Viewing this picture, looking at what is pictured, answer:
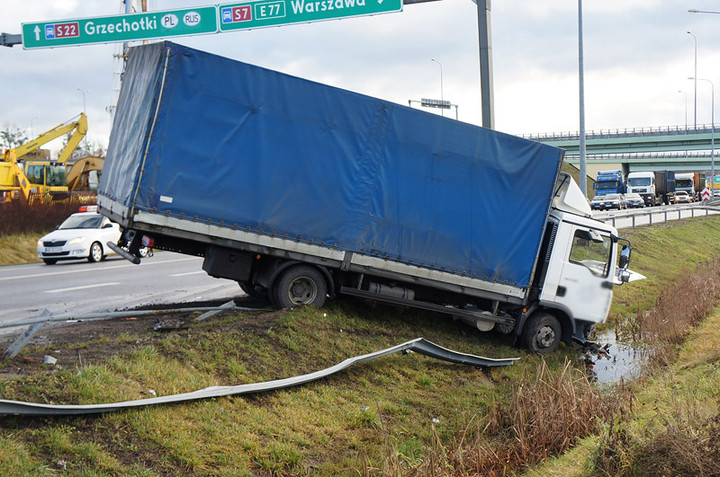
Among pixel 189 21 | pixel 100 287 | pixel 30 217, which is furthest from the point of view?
pixel 30 217

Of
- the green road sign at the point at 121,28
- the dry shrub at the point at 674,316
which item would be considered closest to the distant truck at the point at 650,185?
the dry shrub at the point at 674,316

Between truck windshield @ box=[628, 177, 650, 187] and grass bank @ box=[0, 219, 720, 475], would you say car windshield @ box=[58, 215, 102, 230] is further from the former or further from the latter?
truck windshield @ box=[628, 177, 650, 187]

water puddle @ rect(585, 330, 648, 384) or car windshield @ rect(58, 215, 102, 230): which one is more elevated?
car windshield @ rect(58, 215, 102, 230)

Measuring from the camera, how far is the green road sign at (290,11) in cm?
1766

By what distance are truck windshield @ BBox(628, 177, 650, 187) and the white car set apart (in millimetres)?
55293

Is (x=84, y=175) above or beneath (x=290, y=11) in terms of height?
beneath

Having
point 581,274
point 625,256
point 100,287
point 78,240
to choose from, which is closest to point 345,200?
point 581,274

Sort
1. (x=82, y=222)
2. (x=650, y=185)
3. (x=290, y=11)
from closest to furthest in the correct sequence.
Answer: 1. (x=290, y=11)
2. (x=82, y=222)
3. (x=650, y=185)

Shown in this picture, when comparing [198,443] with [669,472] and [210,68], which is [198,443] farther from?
[210,68]

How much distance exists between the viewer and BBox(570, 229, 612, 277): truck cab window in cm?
1175

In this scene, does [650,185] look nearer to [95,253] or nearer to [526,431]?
[95,253]

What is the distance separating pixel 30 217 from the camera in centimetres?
2620

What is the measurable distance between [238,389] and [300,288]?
3.25 m

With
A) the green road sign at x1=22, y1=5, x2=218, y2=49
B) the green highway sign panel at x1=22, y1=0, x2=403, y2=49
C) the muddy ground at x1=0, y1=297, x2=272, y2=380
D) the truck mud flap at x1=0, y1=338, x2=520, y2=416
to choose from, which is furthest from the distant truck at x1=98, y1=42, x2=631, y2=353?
the green road sign at x1=22, y1=5, x2=218, y2=49
